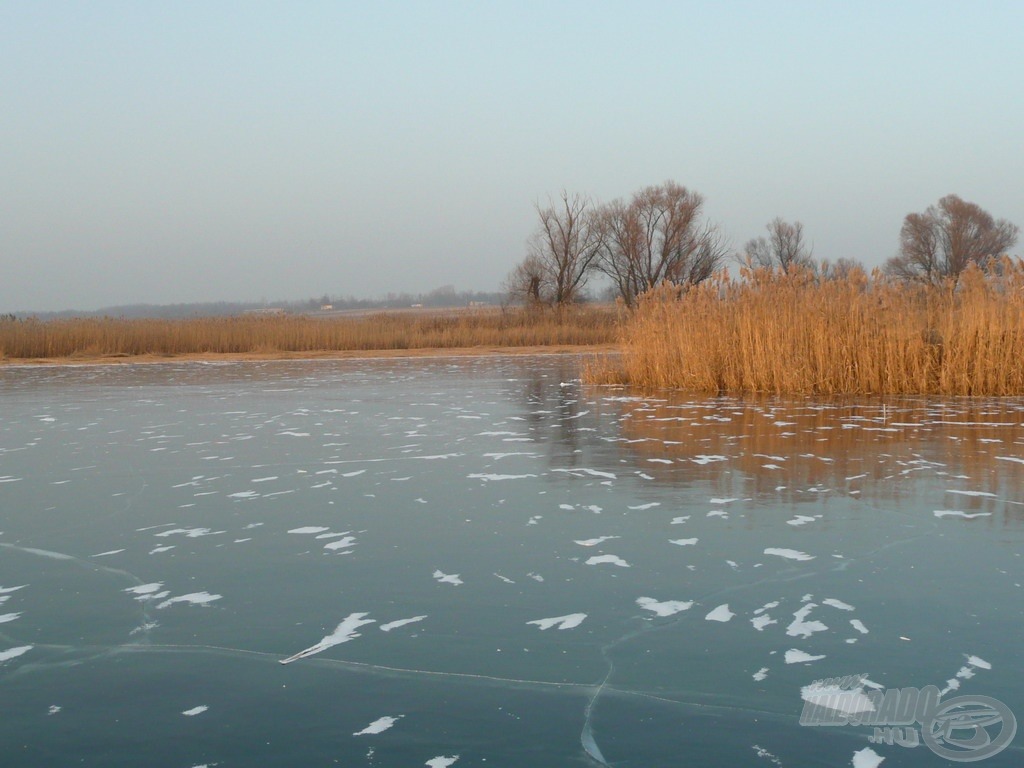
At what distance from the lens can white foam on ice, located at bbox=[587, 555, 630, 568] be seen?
14.0ft

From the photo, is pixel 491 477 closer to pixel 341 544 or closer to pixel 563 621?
pixel 341 544

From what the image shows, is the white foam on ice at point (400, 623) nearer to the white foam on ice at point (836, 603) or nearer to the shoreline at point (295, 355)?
the white foam on ice at point (836, 603)

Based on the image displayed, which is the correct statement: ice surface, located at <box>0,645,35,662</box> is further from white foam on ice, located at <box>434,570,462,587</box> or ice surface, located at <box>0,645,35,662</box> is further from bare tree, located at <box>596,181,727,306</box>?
bare tree, located at <box>596,181,727,306</box>

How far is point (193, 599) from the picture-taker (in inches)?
153

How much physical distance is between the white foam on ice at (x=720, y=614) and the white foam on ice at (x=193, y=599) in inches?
77.6

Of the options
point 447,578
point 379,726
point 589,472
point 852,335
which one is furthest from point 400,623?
point 852,335

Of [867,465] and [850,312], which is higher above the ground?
[850,312]

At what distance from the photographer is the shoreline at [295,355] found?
2359 centimetres

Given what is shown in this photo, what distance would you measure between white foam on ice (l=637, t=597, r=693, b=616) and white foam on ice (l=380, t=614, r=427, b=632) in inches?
33.6

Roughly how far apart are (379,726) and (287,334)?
1010 inches

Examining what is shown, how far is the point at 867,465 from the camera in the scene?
6676 millimetres

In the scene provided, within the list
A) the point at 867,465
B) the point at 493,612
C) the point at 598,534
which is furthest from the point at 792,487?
the point at 493,612

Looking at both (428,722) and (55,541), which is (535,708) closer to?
(428,722)

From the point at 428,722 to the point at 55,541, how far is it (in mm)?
3040
